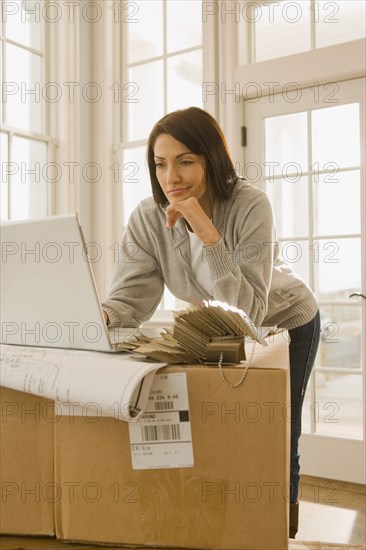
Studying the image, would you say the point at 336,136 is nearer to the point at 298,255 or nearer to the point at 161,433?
the point at 298,255

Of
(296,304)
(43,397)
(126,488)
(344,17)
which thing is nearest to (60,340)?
(43,397)

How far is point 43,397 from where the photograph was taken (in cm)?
71

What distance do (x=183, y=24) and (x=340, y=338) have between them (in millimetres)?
1965

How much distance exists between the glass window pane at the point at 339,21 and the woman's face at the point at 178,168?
5.77 feet

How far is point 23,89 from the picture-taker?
10.2 ft

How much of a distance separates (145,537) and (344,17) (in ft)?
8.83

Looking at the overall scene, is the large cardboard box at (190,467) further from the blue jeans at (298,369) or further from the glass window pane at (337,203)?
the glass window pane at (337,203)

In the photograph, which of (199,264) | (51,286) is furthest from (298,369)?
(51,286)

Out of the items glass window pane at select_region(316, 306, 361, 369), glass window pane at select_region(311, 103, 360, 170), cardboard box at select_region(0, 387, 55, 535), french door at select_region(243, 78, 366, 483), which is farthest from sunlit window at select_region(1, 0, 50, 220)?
cardboard box at select_region(0, 387, 55, 535)

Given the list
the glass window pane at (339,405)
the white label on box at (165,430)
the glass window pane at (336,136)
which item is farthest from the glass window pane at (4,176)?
the white label on box at (165,430)

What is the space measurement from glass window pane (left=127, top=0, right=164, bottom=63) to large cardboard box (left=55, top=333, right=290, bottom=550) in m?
3.01

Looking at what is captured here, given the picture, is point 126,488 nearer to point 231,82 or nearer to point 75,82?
point 231,82

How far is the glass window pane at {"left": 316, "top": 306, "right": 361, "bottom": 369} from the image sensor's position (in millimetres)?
2689

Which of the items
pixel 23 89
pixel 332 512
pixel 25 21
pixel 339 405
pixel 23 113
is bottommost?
pixel 332 512
